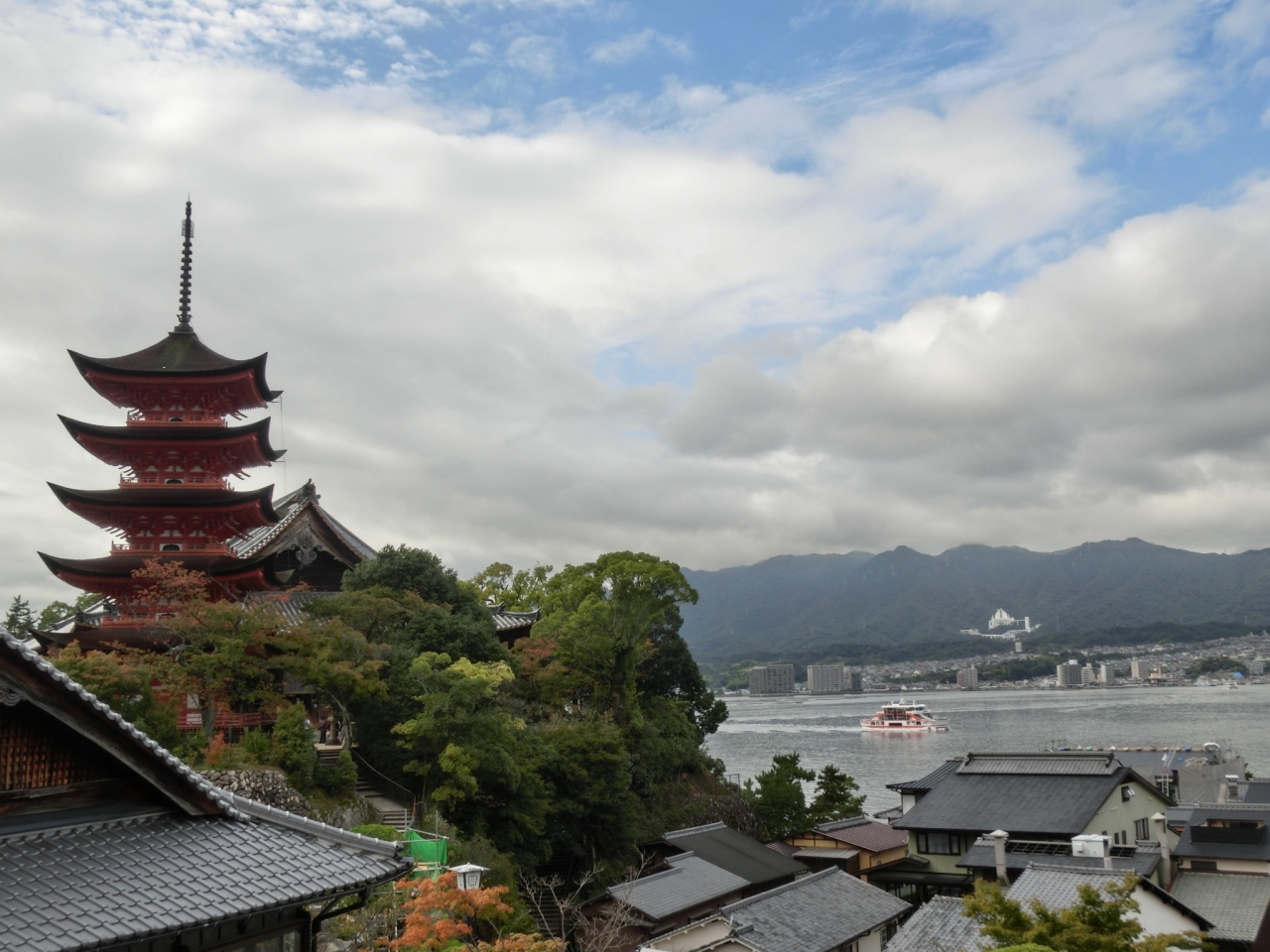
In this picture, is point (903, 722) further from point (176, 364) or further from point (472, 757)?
point (176, 364)

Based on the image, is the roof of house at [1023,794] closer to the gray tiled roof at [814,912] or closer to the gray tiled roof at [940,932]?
the gray tiled roof at [814,912]

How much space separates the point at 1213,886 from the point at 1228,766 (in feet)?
108

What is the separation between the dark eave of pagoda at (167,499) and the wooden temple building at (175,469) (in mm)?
29

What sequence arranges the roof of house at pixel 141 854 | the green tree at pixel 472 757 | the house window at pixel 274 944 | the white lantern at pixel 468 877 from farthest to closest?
the green tree at pixel 472 757 → the white lantern at pixel 468 877 → the house window at pixel 274 944 → the roof of house at pixel 141 854

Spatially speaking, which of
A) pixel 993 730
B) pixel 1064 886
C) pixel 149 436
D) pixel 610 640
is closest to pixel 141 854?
pixel 1064 886


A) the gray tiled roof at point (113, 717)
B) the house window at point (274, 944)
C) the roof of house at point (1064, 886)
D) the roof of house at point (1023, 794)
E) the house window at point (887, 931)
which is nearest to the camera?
the gray tiled roof at point (113, 717)

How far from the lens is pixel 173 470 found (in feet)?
94.9

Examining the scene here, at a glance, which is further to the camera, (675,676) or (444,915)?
(675,676)

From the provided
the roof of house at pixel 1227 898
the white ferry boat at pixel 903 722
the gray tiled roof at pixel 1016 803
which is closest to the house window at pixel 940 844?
the gray tiled roof at pixel 1016 803

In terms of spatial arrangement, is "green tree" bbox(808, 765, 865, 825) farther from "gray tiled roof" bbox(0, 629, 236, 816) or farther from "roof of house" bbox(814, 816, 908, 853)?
"gray tiled roof" bbox(0, 629, 236, 816)

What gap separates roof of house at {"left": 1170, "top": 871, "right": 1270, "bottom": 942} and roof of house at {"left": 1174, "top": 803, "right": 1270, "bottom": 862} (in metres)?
0.50

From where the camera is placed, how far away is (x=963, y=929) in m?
20.9

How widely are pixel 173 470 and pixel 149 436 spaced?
1248 mm

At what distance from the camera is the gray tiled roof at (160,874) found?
562cm
